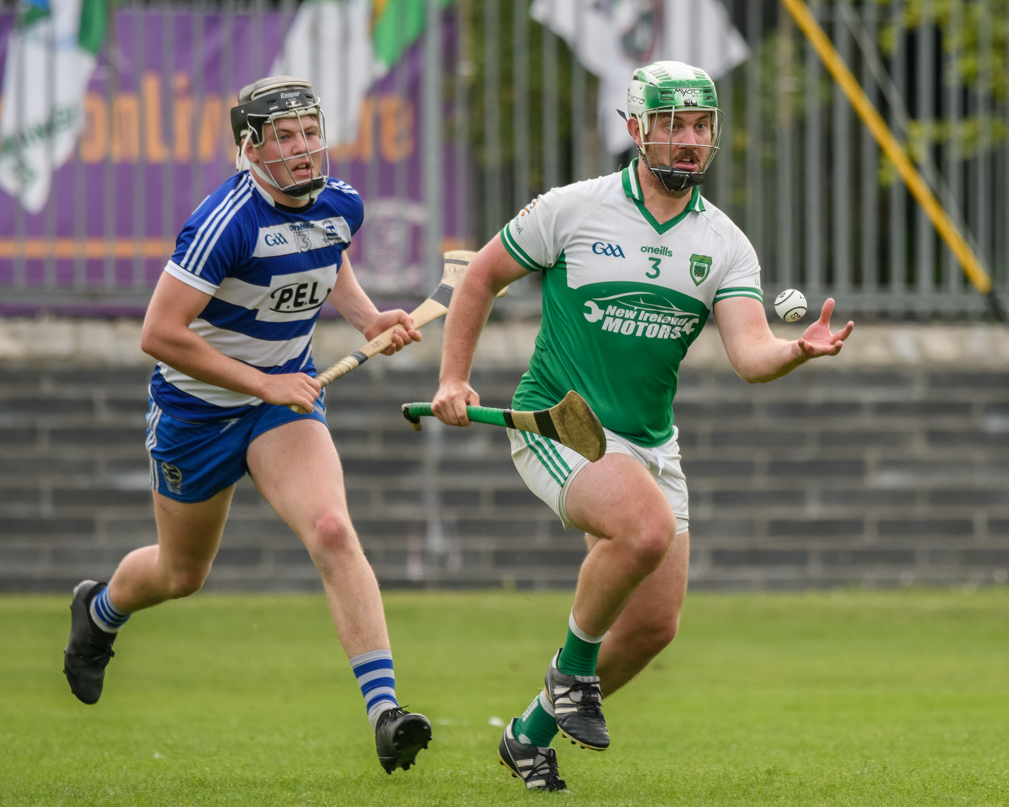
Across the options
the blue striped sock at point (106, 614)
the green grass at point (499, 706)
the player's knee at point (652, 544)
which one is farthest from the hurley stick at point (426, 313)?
the green grass at point (499, 706)

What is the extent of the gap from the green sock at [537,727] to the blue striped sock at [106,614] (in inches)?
69.4

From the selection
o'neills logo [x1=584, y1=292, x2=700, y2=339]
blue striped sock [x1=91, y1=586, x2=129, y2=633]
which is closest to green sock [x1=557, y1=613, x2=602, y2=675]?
o'neills logo [x1=584, y1=292, x2=700, y2=339]

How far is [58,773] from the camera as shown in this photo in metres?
5.32

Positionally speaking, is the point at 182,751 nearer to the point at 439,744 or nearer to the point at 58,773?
the point at 58,773

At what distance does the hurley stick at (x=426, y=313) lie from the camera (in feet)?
17.7

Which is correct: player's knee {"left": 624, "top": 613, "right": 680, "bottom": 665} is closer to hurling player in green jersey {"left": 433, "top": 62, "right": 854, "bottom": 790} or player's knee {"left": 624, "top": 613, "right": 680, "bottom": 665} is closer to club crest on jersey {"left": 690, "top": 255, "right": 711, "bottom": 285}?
hurling player in green jersey {"left": 433, "top": 62, "right": 854, "bottom": 790}

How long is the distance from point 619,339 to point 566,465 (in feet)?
1.48

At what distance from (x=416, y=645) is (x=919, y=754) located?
11.9 feet

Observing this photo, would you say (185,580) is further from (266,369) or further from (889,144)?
(889,144)

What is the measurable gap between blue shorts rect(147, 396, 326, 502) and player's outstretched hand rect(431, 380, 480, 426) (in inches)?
24.5

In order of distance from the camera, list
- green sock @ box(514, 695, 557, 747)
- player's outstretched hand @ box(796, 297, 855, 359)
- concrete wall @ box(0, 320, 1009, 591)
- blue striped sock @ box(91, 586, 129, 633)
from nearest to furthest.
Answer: player's outstretched hand @ box(796, 297, 855, 359) → green sock @ box(514, 695, 557, 747) → blue striped sock @ box(91, 586, 129, 633) → concrete wall @ box(0, 320, 1009, 591)

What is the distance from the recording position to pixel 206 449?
541cm

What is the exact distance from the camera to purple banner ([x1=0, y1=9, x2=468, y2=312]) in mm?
10523

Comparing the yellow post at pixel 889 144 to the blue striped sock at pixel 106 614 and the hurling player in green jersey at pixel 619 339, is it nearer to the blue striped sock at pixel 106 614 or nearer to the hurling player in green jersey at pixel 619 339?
the hurling player in green jersey at pixel 619 339
